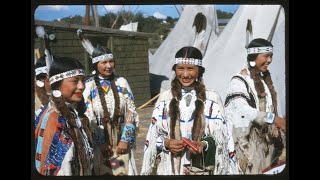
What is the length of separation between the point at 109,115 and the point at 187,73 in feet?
2.41

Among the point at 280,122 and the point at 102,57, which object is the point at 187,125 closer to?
the point at 280,122

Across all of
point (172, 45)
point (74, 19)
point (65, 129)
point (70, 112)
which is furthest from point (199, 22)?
point (65, 129)

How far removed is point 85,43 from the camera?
6465 mm

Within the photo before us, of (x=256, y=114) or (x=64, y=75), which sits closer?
(x=64, y=75)

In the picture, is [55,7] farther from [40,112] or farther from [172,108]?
[172,108]

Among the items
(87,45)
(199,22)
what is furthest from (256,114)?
(87,45)

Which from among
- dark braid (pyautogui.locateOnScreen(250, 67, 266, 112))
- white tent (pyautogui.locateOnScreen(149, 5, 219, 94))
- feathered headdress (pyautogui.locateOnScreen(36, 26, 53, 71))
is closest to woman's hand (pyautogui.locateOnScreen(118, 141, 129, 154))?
white tent (pyautogui.locateOnScreen(149, 5, 219, 94))

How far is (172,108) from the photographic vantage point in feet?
21.3

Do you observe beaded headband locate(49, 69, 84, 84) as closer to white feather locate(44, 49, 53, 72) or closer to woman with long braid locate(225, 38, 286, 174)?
white feather locate(44, 49, 53, 72)

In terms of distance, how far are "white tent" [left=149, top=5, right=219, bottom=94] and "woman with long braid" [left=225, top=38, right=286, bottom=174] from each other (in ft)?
1.39

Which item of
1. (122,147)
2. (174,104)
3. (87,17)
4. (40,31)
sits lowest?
(122,147)

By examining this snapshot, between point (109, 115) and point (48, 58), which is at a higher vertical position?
point (48, 58)

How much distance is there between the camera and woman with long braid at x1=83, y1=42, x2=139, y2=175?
6.49m

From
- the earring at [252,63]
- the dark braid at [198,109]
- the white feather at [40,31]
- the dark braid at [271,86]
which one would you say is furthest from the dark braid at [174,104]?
the white feather at [40,31]
